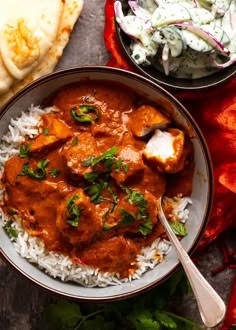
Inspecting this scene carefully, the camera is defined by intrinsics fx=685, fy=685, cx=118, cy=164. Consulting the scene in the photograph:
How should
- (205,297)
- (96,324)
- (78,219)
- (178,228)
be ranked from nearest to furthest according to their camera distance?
(205,297)
(78,219)
(178,228)
(96,324)

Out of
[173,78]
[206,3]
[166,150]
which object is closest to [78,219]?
[166,150]

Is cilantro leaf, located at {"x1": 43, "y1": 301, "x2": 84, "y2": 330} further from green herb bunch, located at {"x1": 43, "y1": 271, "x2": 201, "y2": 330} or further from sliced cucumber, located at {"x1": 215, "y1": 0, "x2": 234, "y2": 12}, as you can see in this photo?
sliced cucumber, located at {"x1": 215, "y1": 0, "x2": 234, "y2": 12}

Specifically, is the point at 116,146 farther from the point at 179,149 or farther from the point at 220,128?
the point at 220,128

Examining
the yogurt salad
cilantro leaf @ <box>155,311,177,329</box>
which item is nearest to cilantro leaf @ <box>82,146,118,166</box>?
the yogurt salad

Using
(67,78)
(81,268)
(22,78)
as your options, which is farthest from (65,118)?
(81,268)

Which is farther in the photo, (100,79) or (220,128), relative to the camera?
(220,128)

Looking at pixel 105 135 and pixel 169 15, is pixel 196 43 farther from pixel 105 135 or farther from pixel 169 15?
pixel 105 135

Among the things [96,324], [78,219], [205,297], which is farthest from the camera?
[96,324]
